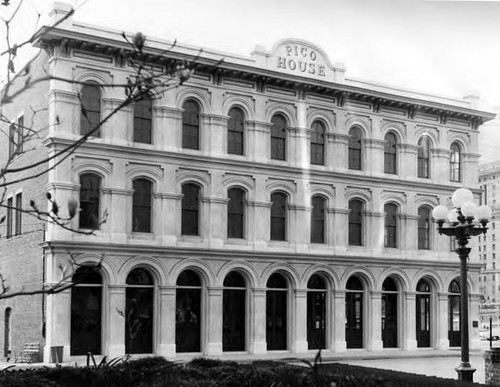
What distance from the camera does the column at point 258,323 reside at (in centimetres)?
2156

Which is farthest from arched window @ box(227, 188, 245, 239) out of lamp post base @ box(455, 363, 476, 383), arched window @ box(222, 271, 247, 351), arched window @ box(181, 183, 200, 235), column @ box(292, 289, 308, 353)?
lamp post base @ box(455, 363, 476, 383)

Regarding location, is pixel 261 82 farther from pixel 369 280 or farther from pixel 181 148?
pixel 369 280

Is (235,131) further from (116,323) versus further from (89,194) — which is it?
(116,323)

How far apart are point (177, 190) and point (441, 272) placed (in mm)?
8879

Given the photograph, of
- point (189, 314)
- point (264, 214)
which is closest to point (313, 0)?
point (264, 214)

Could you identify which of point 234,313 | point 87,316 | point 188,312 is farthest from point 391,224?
point 87,316

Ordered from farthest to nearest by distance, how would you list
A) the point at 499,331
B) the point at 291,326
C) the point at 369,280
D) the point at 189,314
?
the point at 499,331 < the point at 369,280 < the point at 291,326 < the point at 189,314

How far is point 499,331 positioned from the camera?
45.3 meters

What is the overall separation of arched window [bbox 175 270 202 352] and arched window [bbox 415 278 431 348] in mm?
7122

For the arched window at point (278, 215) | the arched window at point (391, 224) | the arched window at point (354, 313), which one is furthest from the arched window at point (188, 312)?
the arched window at point (391, 224)

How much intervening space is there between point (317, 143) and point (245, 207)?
306cm

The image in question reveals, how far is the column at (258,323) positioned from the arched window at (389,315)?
4046 millimetres

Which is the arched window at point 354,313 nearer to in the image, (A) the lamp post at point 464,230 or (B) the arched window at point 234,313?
(B) the arched window at point 234,313

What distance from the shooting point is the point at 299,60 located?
2325 cm
